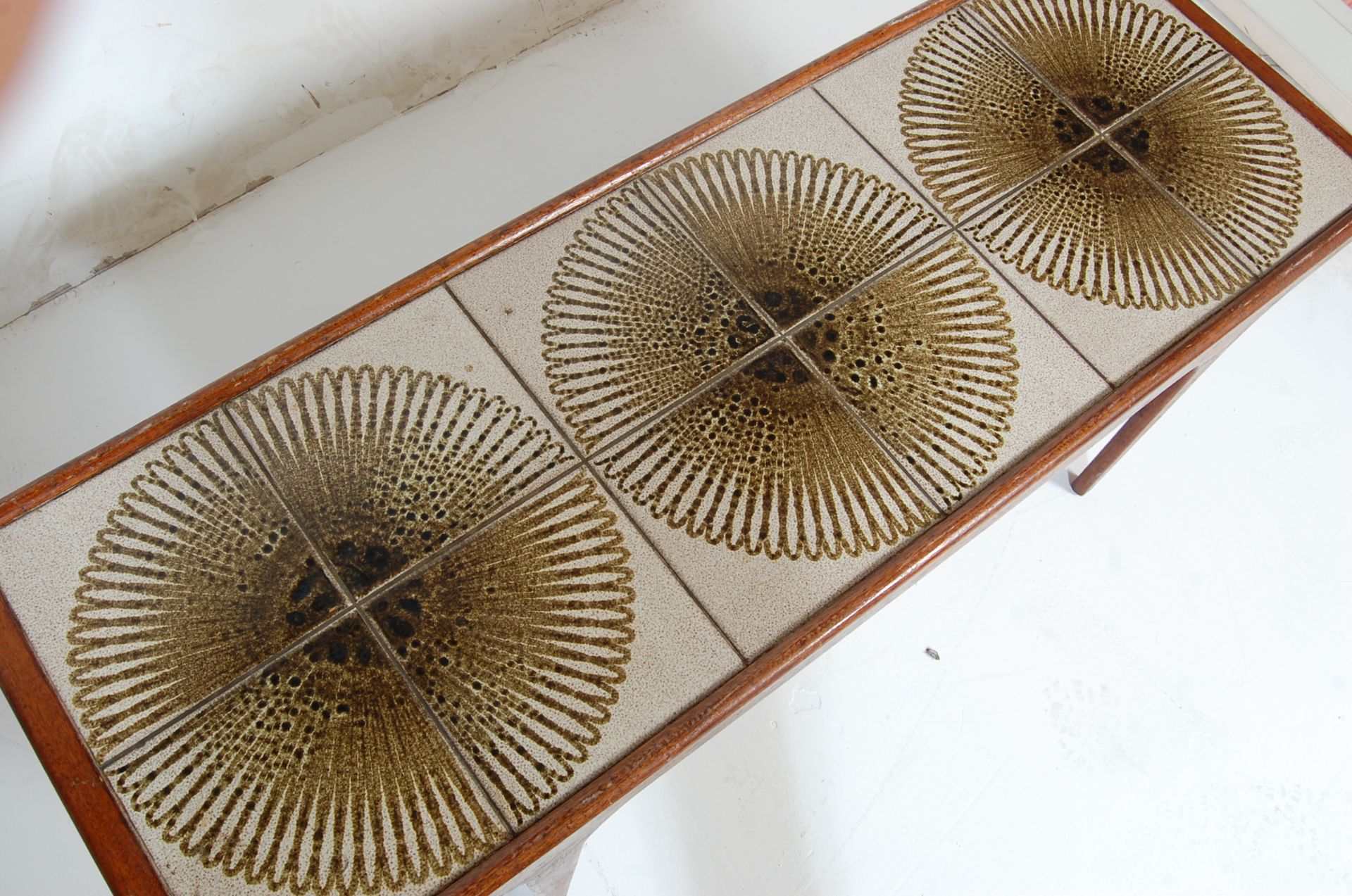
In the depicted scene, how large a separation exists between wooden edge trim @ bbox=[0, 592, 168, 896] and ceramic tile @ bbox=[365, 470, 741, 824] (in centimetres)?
26

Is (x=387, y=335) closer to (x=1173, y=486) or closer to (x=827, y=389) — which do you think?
(x=827, y=389)

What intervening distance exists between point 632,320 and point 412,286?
0.24 metres

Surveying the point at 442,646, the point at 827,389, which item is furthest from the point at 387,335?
the point at 827,389

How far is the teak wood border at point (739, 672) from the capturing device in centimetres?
97

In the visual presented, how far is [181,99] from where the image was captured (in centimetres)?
171

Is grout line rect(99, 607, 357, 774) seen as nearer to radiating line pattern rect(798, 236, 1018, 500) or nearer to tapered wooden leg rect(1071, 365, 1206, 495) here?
radiating line pattern rect(798, 236, 1018, 500)

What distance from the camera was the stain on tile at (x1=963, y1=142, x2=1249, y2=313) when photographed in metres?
1.32

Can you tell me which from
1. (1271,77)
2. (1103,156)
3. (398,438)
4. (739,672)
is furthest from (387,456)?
(1271,77)

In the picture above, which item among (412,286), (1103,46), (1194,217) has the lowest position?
(1194,217)

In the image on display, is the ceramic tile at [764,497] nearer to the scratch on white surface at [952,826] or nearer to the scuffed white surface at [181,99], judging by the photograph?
the scratch on white surface at [952,826]

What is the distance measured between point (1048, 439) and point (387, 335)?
0.71m

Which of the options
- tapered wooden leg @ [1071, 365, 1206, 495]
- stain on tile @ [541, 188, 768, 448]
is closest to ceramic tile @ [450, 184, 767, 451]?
stain on tile @ [541, 188, 768, 448]

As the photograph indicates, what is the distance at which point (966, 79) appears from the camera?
147cm

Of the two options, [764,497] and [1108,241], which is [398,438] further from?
[1108,241]
